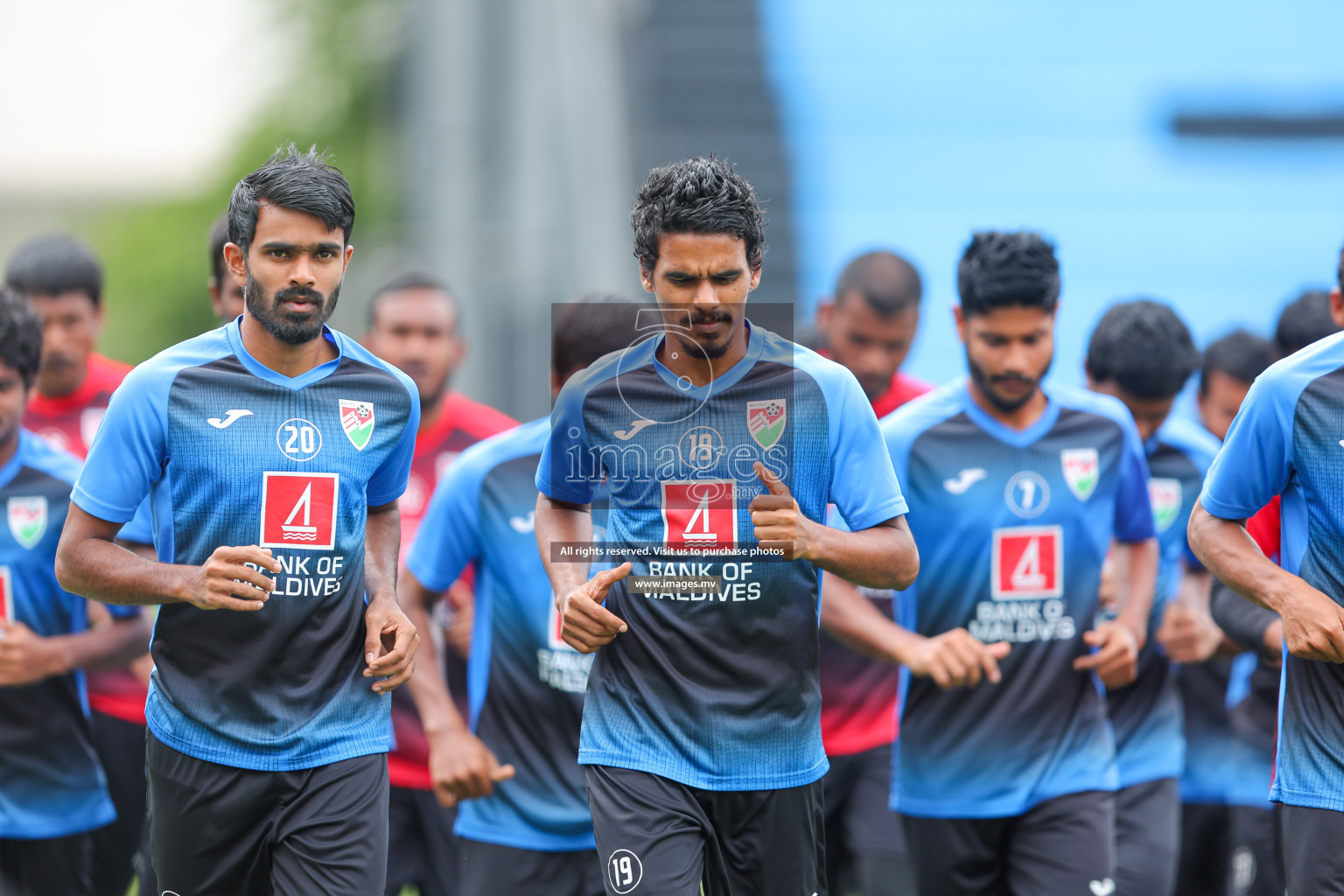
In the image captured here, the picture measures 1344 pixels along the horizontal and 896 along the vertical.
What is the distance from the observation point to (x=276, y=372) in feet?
14.2

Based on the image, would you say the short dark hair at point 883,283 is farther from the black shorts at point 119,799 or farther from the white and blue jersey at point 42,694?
the black shorts at point 119,799

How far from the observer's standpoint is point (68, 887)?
19.1 ft

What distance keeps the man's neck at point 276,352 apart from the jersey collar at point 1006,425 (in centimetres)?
247

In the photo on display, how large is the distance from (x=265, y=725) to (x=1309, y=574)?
9.58ft

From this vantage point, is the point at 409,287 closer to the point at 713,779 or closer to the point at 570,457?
the point at 570,457

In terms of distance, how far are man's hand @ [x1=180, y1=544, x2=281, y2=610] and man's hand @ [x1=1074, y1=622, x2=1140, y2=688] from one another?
2896 millimetres

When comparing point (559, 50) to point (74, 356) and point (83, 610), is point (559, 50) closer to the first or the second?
point (74, 356)

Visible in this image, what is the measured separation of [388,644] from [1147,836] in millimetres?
3114

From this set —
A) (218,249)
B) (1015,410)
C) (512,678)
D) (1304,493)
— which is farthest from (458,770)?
(1304,493)

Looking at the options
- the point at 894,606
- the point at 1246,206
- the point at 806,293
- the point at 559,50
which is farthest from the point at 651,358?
the point at 1246,206

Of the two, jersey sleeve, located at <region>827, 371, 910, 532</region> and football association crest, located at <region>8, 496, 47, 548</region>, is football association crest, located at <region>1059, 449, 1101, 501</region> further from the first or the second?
football association crest, located at <region>8, 496, 47, 548</region>

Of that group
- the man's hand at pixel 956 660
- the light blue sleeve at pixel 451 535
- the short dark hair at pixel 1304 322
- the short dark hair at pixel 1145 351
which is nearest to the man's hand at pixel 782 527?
the man's hand at pixel 956 660

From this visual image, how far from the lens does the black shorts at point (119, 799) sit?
607 centimetres

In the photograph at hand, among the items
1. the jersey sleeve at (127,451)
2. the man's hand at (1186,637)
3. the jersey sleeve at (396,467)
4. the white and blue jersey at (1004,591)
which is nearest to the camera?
the jersey sleeve at (127,451)
